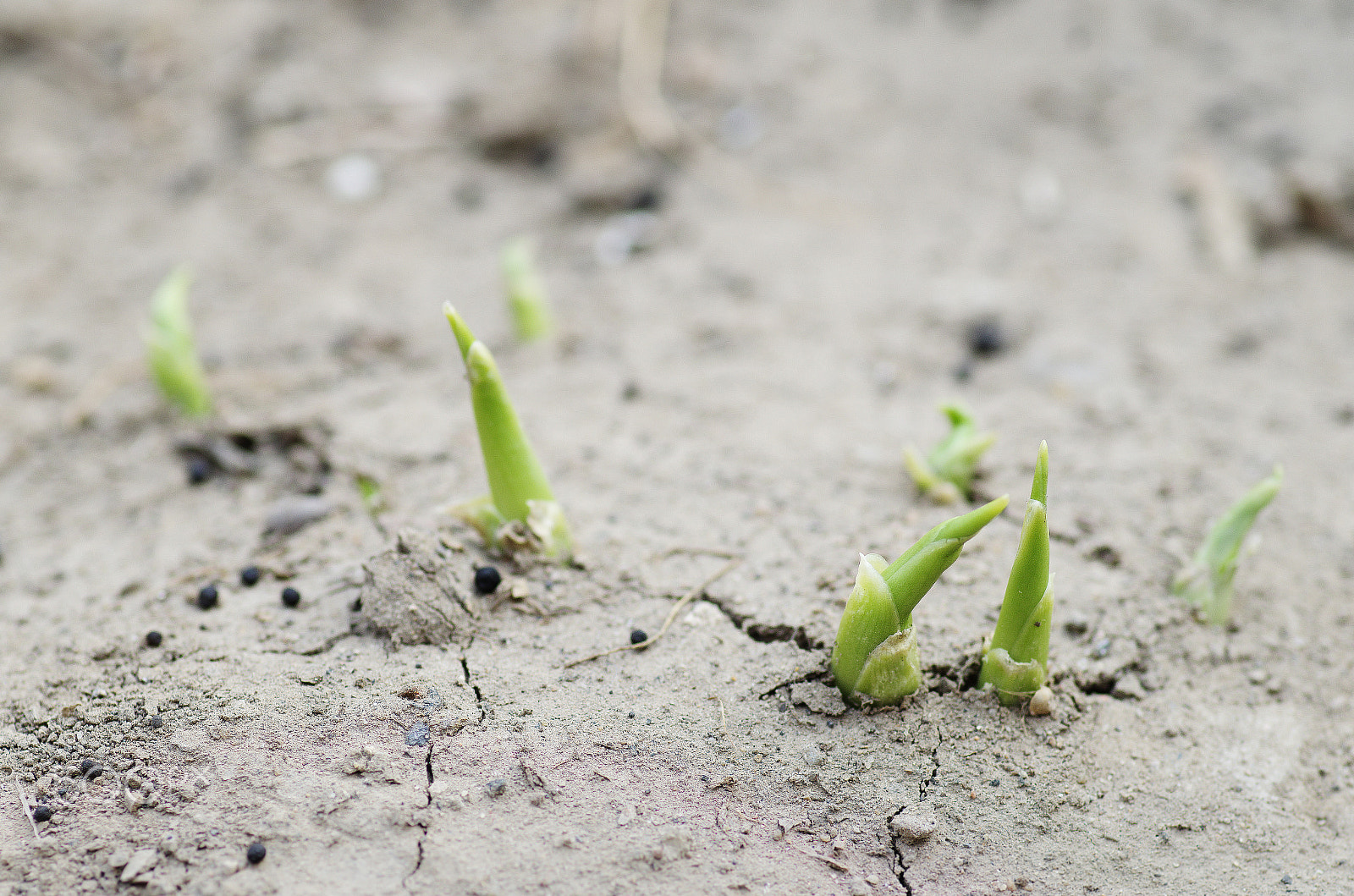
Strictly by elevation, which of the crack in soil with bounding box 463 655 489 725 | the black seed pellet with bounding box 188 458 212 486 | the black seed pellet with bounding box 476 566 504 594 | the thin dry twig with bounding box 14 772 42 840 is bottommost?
the thin dry twig with bounding box 14 772 42 840

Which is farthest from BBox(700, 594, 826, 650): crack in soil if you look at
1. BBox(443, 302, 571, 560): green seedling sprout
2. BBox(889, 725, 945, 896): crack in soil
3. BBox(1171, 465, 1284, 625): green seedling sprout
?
BBox(1171, 465, 1284, 625): green seedling sprout

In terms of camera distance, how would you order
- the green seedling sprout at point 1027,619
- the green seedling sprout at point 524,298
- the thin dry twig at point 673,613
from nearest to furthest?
the green seedling sprout at point 1027,619
the thin dry twig at point 673,613
the green seedling sprout at point 524,298

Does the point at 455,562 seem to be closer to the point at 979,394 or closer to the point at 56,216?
the point at 979,394

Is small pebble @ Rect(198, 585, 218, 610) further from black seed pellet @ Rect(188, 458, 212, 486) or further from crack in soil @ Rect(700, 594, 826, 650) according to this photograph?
crack in soil @ Rect(700, 594, 826, 650)

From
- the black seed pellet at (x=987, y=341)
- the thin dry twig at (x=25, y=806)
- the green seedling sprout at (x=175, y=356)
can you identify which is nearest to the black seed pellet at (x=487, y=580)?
the thin dry twig at (x=25, y=806)

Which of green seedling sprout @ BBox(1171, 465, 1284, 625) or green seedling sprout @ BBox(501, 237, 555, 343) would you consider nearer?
green seedling sprout @ BBox(1171, 465, 1284, 625)

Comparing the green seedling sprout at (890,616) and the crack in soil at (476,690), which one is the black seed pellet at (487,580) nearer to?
the crack in soil at (476,690)

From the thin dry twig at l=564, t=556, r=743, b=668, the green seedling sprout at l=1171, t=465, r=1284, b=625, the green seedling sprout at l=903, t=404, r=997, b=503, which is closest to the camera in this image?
the thin dry twig at l=564, t=556, r=743, b=668
